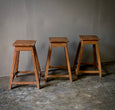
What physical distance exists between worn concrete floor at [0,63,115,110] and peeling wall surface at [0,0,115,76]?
546 millimetres

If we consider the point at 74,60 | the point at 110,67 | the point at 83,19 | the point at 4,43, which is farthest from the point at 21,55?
the point at 110,67

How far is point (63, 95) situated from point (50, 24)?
1.43 meters

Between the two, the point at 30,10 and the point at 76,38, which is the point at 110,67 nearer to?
the point at 76,38

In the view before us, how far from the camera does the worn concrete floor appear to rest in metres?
2.65

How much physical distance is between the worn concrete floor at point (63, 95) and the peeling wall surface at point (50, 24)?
1.79 feet

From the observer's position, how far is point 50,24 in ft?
11.7

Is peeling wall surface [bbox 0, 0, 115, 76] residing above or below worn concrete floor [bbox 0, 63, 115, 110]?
above

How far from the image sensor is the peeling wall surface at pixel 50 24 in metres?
3.33

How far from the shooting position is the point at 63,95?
293cm

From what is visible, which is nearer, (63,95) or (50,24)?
(63,95)

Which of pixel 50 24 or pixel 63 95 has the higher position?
pixel 50 24

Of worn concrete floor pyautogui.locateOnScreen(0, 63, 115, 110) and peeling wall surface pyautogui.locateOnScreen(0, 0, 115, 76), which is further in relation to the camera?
peeling wall surface pyautogui.locateOnScreen(0, 0, 115, 76)

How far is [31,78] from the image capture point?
353 centimetres

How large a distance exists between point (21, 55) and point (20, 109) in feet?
4.25
